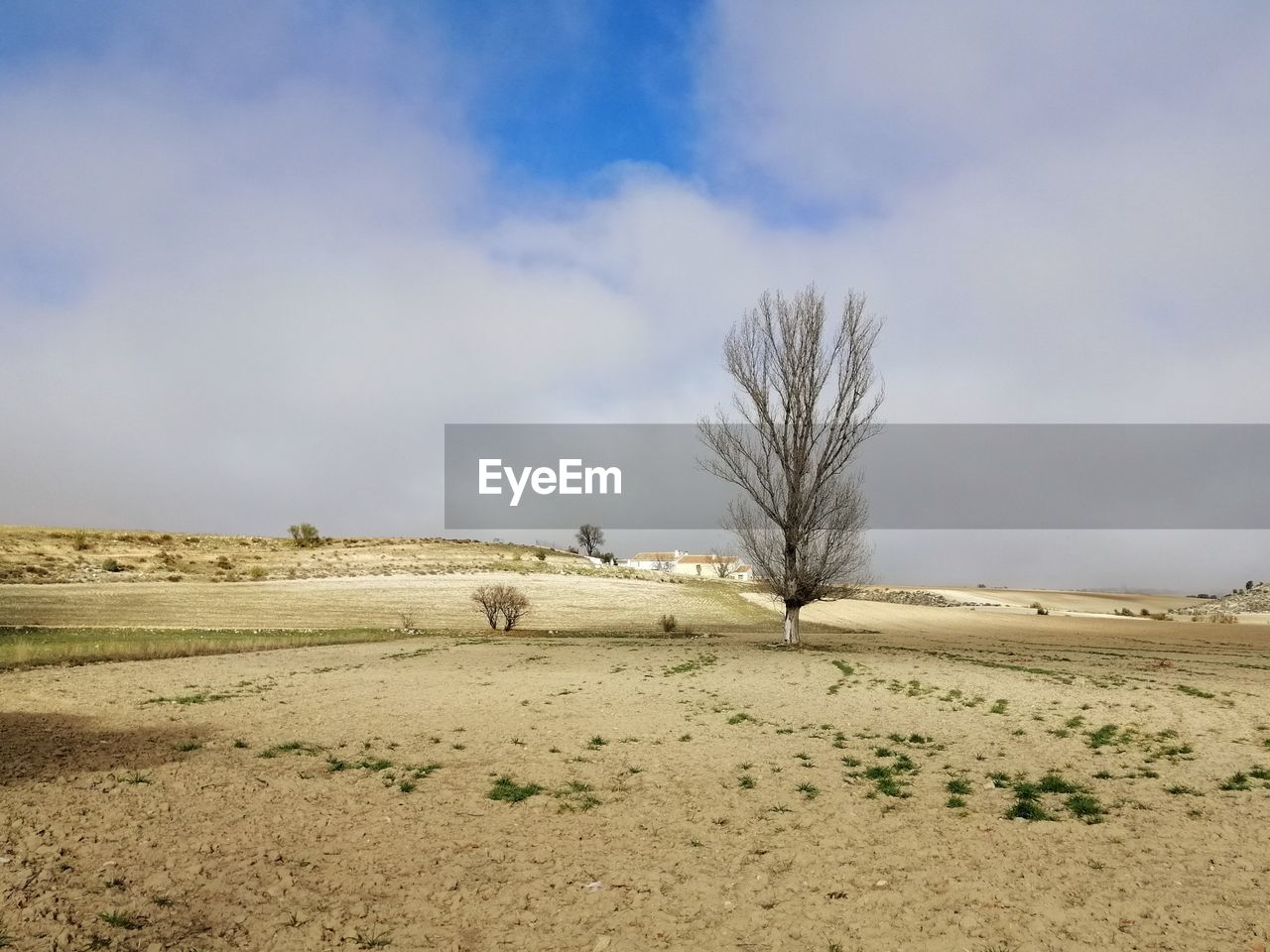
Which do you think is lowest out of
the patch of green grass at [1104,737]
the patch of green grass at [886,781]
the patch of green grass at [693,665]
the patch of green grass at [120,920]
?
the patch of green grass at [693,665]

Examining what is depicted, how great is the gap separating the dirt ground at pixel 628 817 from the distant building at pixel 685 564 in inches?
4773

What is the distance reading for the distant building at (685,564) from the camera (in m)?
150

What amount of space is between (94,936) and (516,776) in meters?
6.07

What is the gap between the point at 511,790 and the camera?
10867 mm

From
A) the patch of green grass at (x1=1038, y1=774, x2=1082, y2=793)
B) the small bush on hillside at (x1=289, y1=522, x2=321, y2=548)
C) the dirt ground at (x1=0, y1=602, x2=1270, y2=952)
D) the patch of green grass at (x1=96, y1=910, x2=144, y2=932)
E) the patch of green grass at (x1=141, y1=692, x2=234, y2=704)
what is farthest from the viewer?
the small bush on hillside at (x1=289, y1=522, x2=321, y2=548)

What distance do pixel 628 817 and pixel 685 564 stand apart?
161 metres

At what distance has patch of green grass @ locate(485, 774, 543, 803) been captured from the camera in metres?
10.6

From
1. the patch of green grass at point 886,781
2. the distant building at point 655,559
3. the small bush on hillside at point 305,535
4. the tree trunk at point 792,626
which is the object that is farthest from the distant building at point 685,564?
the patch of green grass at point 886,781

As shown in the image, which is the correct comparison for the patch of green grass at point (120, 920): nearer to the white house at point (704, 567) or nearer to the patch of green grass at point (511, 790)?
the patch of green grass at point (511, 790)

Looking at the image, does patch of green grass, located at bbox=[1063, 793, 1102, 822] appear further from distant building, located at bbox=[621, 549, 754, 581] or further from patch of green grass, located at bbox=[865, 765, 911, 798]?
distant building, located at bbox=[621, 549, 754, 581]

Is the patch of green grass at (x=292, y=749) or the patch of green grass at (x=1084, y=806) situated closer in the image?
the patch of green grass at (x=1084, y=806)

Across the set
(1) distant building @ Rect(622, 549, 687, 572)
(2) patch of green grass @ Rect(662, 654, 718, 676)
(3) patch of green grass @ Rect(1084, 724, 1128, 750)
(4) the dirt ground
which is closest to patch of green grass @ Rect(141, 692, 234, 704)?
(4) the dirt ground

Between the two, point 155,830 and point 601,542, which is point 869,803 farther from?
point 601,542

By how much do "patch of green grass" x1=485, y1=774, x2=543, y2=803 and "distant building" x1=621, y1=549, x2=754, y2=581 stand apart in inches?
4972
